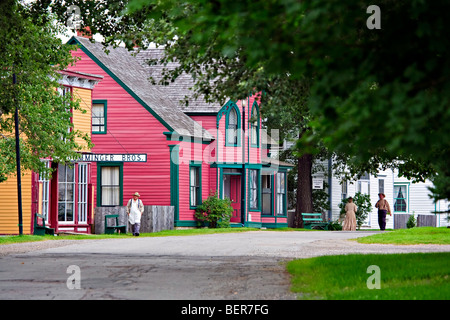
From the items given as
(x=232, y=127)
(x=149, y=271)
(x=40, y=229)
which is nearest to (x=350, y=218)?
(x=232, y=127)

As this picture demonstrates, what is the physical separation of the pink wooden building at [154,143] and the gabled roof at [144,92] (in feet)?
0.15

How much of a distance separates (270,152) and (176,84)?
7506mm

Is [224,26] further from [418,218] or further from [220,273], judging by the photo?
[418,218]

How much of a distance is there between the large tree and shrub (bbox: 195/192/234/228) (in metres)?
9.23

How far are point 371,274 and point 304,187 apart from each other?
114 ft

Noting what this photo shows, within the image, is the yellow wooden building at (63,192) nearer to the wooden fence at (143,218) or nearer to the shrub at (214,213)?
the wooden fence at (143,218)

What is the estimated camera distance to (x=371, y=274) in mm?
12375

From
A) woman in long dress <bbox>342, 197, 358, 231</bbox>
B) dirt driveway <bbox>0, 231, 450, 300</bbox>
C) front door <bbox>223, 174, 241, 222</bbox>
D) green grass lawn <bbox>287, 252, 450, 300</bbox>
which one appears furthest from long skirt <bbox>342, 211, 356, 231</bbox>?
green grass lawn <bbox>287, 252, 450, 300</bbox>

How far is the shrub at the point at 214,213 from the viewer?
127 feet

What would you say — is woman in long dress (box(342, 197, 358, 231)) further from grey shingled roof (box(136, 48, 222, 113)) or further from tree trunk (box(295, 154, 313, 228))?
grey shingled roof (box(136, 48, 222, 113))

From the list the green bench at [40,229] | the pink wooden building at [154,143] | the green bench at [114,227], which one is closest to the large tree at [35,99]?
the green bench at [40,229]

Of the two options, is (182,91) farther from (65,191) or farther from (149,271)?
(149,271)

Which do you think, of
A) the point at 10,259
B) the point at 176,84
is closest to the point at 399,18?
the point at 10,259

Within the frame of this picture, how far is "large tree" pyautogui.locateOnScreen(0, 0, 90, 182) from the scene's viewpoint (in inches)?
797
